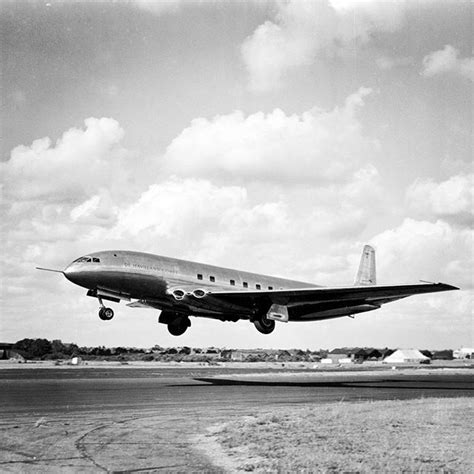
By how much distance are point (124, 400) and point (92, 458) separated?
12242 millimetres

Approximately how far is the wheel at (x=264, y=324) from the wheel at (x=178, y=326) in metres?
4.71

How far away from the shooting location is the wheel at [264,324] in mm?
39812

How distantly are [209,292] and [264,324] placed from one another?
19.2ft

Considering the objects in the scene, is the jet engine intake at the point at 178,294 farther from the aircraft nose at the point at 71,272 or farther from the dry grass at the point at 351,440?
the dry grass at the point at 351,440

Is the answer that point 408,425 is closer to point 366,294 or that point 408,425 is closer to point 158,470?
point 158,470

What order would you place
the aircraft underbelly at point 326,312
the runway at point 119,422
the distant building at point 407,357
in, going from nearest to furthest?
the runway at point 119,422, the aircraft underbelly at point 326,312, the distant building at point 407,357

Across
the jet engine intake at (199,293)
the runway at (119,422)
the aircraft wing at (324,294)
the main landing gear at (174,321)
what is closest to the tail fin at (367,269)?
the aircraft wing at (324,294)

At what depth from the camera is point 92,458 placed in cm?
1198

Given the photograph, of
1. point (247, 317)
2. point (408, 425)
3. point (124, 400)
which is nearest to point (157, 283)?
point (247, 317)

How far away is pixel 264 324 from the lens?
40000mm

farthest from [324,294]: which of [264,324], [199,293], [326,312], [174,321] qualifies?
[174,321]

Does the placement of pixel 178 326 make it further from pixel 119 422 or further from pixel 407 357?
pixel 407 357

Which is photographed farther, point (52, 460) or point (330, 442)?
point (330, 442)

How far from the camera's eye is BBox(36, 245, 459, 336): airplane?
109 ft
